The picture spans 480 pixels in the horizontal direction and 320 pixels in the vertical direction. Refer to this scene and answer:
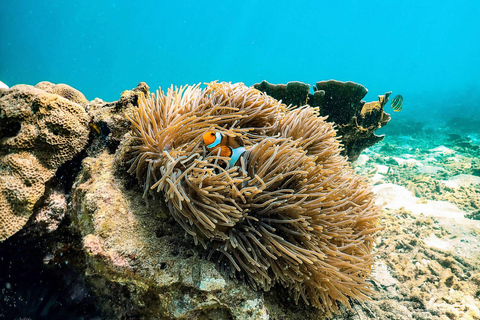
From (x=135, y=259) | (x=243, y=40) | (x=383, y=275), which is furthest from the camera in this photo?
(x=243, y=40)

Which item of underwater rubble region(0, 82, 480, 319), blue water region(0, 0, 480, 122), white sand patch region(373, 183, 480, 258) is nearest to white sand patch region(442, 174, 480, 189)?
white sand patch region(373, 183, 480, 258)

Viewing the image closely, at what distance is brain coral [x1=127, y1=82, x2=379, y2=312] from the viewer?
155 cm

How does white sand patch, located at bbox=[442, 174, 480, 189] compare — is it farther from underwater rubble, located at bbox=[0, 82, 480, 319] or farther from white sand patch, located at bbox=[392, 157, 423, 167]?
underwater rubble, located at bbox=[0, 82, 480, 319]

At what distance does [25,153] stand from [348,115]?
446 centimetres

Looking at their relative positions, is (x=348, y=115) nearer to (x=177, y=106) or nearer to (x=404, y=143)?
(x=177, y=106)

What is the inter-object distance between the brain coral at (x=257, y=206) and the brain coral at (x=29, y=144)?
0.76 meters

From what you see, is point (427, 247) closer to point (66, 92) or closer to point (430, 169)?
point (430, 169)

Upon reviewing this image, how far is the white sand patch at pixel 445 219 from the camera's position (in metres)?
3.39

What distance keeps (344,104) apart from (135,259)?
421cm

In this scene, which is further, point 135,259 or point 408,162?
point 408,162

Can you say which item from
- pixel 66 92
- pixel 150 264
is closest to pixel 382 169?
pixel 150 264

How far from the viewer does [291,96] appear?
14.6ft

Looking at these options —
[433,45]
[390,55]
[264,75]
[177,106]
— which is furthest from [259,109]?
[433,45]

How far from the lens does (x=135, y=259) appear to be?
61.4 inches
